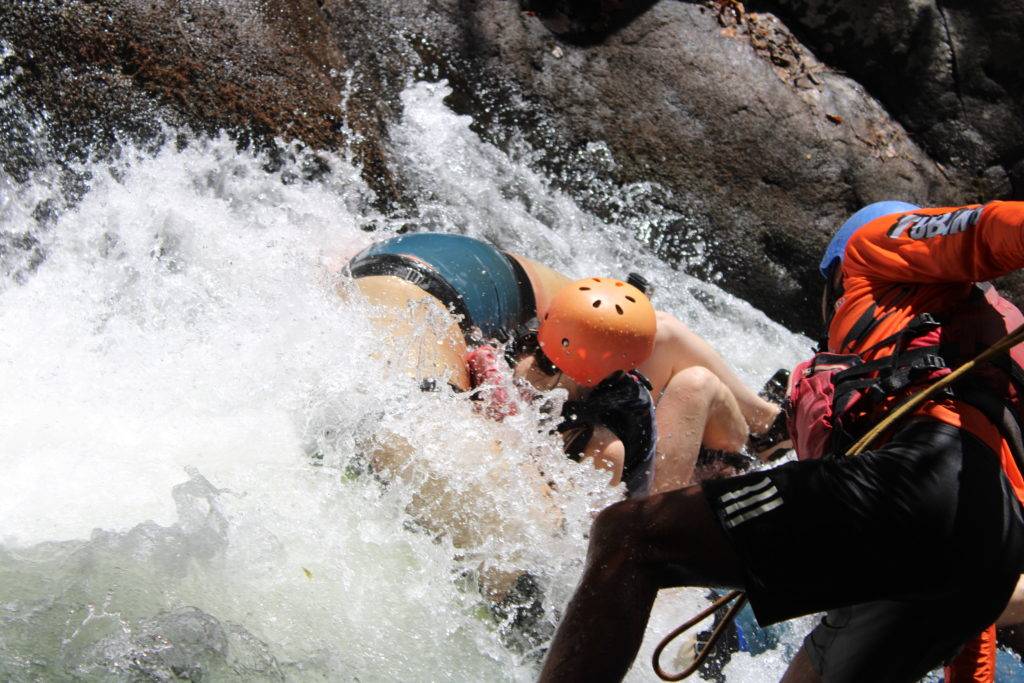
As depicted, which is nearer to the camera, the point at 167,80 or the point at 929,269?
the point at 929,269

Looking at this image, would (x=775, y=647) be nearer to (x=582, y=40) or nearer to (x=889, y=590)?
(x=889, y=590)

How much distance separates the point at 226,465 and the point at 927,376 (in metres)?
2.19

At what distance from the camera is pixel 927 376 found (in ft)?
7.71

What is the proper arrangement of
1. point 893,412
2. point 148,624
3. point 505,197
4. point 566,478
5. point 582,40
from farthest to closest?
point 582,40
point 505,197
point 566,478
point 148,624
point 893,412

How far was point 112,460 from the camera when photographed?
314 centimetres

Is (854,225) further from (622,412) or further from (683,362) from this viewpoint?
(622,412)

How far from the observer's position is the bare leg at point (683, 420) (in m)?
3.90

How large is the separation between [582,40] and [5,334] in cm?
410

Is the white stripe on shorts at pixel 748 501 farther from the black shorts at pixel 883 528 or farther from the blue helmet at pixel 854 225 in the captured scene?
the blue helmet at pixel 854 225

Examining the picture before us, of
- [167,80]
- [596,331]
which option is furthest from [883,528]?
[167,80]

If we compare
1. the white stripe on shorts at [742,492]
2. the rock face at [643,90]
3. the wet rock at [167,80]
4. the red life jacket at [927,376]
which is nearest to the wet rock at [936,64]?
the rock face at [643,90]

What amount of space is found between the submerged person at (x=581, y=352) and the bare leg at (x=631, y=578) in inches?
54.4

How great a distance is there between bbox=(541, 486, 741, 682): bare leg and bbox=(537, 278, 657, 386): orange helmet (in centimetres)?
134

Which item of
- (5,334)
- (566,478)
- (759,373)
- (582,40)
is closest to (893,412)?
(566,478)
